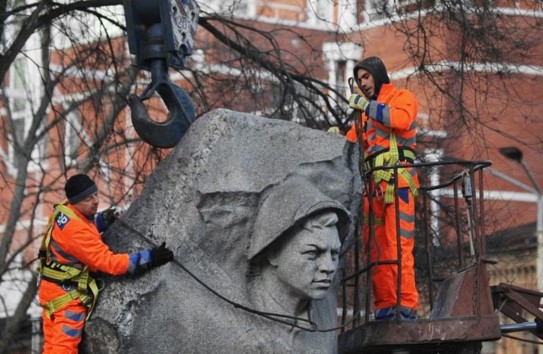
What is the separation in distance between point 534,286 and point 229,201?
45.9 ft

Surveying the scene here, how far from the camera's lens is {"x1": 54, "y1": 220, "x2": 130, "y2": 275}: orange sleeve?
12.1 meters

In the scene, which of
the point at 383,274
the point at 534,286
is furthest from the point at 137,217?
the point at 534,286

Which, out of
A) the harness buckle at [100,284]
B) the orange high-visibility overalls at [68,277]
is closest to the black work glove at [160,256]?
the orange high-visibility overalls at [68,277]

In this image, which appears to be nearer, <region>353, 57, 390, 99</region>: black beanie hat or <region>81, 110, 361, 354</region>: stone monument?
<region>81, 110, 361, 354</region>: stone monument

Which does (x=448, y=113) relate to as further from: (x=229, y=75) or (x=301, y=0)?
(x=301, y=0)

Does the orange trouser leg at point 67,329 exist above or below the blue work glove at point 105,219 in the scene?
below

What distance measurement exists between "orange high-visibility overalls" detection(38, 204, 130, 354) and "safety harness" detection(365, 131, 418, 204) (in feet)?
6.46

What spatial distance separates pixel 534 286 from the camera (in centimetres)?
2594

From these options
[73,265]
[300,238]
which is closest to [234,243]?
[300,238]

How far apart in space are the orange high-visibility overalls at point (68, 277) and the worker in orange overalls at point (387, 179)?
1.96 meters

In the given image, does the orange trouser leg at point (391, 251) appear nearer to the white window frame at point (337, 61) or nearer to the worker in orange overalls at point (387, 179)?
the worker in orange overalls at point (387, 179)

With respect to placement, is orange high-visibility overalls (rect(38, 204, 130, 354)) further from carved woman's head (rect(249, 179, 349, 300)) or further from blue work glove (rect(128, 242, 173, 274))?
carved woman's head (rect(249, 179, 349, 300))

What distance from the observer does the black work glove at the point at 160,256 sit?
483 inches

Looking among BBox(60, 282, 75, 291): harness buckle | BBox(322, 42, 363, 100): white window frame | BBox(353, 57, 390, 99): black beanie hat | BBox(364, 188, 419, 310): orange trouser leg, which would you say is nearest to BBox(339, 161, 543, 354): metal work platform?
BBox(364, 188, 419, 310): orange trouser leg
